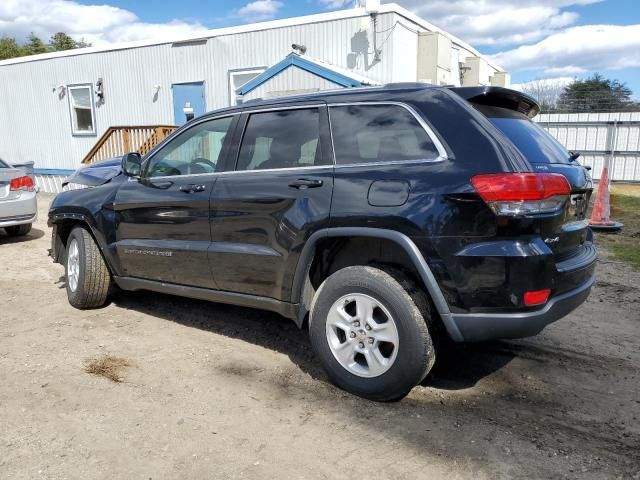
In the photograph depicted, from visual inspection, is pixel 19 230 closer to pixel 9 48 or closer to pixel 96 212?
pixel 96 212

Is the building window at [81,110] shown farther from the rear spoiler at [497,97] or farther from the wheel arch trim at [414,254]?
the rear spoiler at [497,97]

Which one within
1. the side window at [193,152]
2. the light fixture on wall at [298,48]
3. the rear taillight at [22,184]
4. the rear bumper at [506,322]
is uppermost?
the light fixture on wall at [298,48]

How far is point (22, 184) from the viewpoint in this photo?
8586 millimetres

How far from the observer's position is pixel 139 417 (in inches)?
124

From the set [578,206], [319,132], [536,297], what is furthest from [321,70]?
[536,297]

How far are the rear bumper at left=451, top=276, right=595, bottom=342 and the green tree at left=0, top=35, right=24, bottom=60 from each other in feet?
143

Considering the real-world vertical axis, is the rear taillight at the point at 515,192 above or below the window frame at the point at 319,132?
below

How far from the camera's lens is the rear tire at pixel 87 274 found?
16.3ft

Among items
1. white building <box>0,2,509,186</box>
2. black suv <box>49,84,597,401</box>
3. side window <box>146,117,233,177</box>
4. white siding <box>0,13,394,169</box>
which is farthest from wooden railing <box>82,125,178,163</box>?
black suv <box>49,84,597,401</box>

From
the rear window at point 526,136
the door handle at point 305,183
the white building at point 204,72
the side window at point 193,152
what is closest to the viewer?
the rear window at point 526,136

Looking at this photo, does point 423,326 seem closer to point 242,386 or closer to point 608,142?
point 242,386

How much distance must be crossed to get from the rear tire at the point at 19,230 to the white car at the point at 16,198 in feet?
0.85

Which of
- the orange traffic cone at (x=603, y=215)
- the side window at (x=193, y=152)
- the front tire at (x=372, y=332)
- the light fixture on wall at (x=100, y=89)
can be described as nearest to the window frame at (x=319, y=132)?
the side window at (x=193, y=152)

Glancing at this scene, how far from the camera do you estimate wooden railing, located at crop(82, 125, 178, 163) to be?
40.3ft
